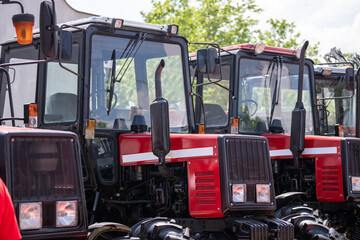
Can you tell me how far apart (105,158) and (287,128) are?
9.98ft

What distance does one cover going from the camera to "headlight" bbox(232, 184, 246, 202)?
233 inches

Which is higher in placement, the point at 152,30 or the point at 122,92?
the point at 152,30

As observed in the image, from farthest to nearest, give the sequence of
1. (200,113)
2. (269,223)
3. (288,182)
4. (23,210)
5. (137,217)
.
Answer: (200,113) → (288,182) → (137,217) → (269,223) → (23,210)

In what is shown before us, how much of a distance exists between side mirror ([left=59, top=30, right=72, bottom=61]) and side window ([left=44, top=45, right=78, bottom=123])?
2.21ft

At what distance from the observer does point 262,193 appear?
609 centimetres

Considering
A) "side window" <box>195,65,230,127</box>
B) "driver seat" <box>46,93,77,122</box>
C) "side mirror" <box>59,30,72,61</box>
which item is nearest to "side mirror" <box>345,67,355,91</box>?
"side window" <box>195,65,230,127</box>

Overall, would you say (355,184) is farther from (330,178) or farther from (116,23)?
(116,23)

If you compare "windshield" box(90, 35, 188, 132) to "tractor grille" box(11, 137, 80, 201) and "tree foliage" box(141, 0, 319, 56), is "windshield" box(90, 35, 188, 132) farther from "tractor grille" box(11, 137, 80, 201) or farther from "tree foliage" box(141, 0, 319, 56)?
"tree foliage" box(141, 0, 319, 56)

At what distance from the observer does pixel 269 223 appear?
19.9 feet

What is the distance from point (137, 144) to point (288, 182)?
2695 mm

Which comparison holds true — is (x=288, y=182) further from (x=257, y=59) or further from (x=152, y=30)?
(x=152, y=30)

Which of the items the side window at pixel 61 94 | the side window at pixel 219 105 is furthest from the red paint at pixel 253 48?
the side window at pixel 61 94

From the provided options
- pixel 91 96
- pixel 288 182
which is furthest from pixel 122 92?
pixel 288 182

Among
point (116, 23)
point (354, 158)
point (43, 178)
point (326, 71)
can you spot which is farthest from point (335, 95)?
point (43, 178)
